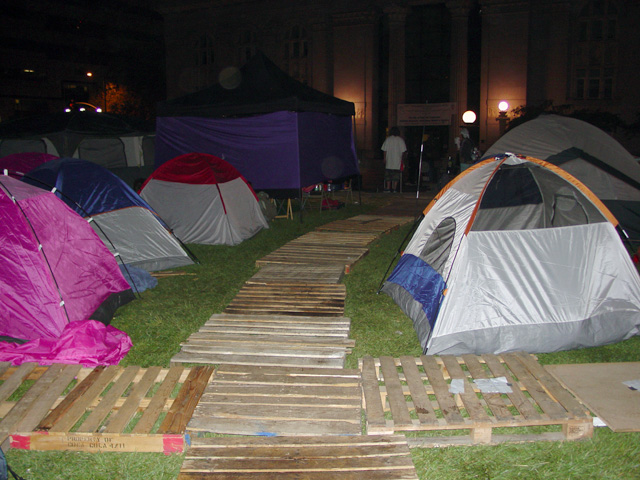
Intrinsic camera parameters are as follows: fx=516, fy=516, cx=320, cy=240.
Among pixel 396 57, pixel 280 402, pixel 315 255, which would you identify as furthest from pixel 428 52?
pixel 280 402

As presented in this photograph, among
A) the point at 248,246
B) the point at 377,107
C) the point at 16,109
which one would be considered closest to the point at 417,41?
the point at 377,107

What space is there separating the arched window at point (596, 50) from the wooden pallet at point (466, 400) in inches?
649

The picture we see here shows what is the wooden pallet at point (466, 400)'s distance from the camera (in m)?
3.28

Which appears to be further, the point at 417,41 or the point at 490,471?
the point at 417,41

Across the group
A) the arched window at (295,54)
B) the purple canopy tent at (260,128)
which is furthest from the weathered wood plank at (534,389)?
the arched window at (295,54)

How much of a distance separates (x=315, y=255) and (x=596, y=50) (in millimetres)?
14763

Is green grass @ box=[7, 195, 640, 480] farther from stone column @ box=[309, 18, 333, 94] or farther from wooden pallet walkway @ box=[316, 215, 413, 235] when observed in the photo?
stone column @ box=[309, 18, 333, 94]

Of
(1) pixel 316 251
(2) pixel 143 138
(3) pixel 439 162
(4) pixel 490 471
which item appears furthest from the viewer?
(3) pixel 439 162

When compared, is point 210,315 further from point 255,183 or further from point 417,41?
point 417,41

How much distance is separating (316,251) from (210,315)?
9.24 feet

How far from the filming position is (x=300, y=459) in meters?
2.97

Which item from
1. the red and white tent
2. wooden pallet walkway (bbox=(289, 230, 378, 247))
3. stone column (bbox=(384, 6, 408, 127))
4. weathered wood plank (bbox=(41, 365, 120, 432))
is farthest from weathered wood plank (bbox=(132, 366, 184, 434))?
stone column (bbox=(384, 6, 408, 127))

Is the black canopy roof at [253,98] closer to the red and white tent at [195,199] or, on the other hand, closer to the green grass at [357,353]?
the red and white tent at [195,199]

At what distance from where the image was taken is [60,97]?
4628 cm
